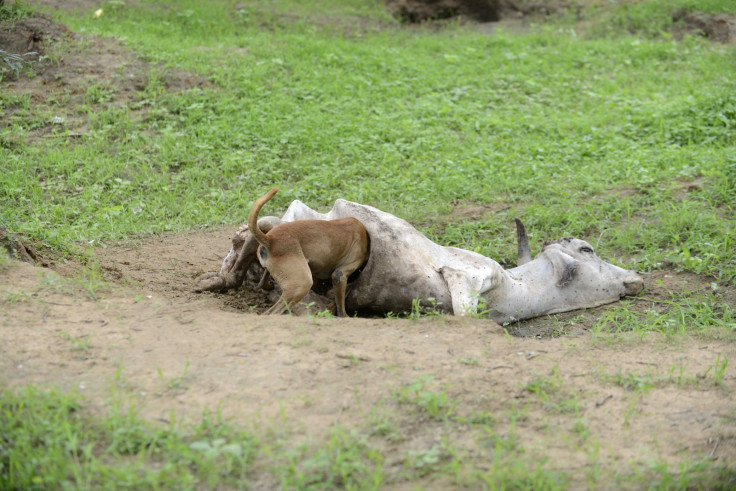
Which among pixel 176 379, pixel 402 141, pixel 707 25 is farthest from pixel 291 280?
pixel 707 25

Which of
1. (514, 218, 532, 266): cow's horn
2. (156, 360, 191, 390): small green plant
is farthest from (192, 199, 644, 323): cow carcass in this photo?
(156, 360, 191, 390): small green plant

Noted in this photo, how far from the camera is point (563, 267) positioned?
593cm

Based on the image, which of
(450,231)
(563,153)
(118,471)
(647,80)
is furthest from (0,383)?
(647,80)

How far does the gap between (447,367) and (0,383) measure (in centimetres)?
214

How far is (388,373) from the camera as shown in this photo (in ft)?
12.8

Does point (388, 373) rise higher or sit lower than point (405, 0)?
lower

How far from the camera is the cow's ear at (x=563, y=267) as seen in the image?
5910 millimetres

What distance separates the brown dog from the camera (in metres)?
4.93

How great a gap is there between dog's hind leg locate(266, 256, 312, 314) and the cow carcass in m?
0.43

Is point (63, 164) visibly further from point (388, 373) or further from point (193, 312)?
point (388, 373)

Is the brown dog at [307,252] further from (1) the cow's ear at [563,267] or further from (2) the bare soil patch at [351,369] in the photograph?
(1) the cow's ear at [563,267]

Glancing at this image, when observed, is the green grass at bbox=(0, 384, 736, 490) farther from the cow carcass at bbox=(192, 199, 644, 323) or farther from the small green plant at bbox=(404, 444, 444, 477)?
the cow carcass at bbox=(192, 199, 644, 323)

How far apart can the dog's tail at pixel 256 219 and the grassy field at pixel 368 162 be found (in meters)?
1.64

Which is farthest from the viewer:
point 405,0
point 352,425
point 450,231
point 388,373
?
point 405,0
